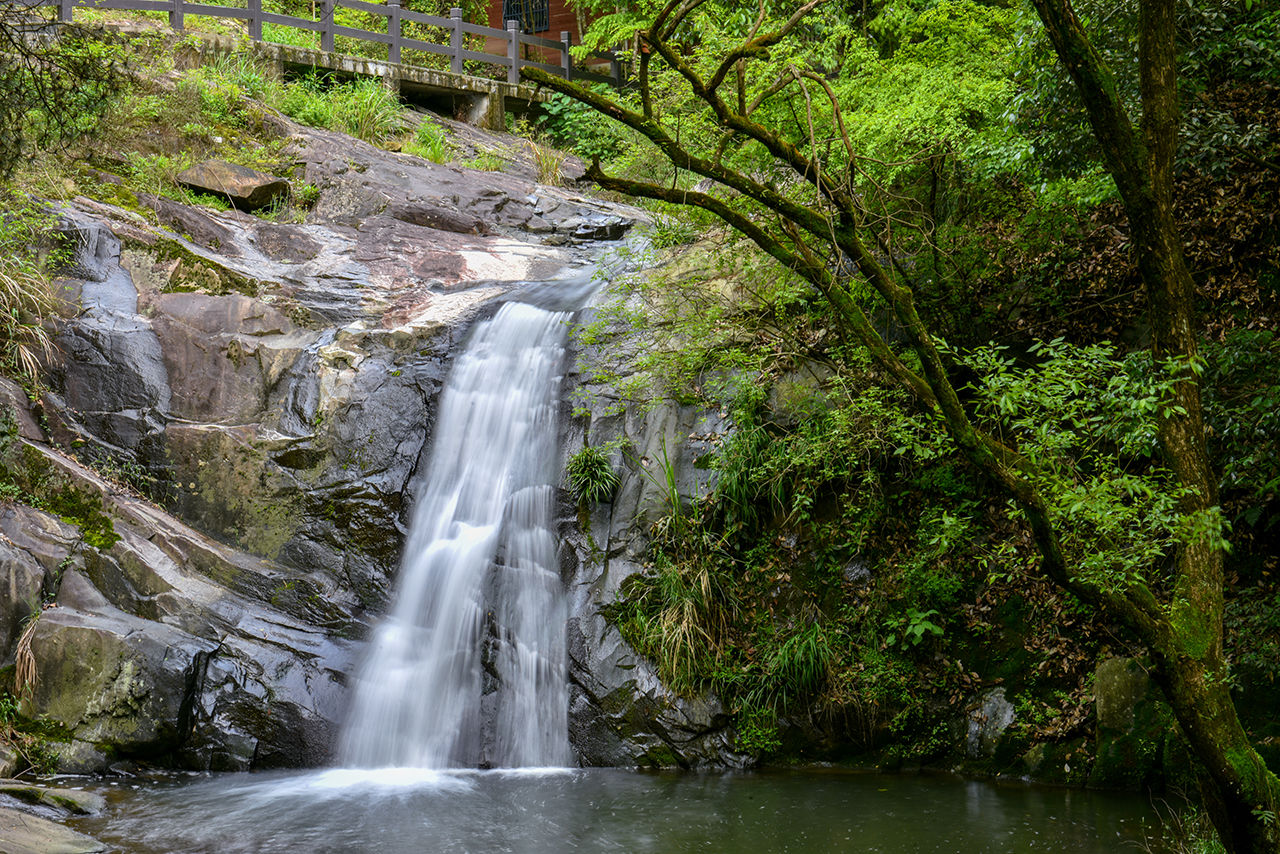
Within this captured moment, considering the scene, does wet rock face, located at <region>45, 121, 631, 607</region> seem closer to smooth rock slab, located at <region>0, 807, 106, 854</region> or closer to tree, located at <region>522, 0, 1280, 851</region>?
smooth rock slab, located at <region>0, 807, 106, 854</region>

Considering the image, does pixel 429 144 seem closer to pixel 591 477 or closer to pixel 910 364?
pixel 591 477

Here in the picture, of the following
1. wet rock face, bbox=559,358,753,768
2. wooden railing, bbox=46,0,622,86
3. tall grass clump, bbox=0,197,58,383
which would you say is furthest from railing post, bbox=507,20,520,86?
wet rock face, bbox=559,358,753,768

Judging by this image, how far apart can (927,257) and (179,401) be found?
311 inches

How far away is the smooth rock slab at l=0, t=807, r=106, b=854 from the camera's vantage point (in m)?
5.84

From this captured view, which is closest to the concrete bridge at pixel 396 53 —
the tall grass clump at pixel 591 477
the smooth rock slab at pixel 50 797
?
the tall grass clump at pixel 591 477

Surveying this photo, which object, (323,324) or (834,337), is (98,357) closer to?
(323,324)

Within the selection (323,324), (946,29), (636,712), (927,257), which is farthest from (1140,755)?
(323,324)

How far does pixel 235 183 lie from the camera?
580 inches

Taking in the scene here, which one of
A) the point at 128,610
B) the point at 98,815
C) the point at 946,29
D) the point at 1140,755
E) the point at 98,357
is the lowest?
the point at 98,815

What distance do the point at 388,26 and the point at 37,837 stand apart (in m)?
18.2

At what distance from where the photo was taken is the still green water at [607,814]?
661 cm

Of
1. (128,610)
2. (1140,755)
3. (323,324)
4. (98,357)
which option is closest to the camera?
(1140,755)

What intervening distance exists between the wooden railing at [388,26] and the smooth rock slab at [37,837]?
43.2ft

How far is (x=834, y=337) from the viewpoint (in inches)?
389
